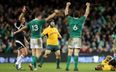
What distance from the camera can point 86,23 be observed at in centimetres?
3622

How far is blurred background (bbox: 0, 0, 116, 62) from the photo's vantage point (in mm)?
31812

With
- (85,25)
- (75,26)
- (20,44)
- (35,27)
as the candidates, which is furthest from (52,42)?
(85,25)

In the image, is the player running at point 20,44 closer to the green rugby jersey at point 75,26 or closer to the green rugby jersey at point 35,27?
the green rugby jersey at point 35,27

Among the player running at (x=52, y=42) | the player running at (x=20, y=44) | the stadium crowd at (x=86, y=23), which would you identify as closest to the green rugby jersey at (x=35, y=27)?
the player running at (x=20, y=44)

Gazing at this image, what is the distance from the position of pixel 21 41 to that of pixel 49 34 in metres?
1.33

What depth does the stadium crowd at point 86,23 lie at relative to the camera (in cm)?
3237

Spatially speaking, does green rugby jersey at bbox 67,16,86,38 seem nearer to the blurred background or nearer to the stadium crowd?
the blurred background

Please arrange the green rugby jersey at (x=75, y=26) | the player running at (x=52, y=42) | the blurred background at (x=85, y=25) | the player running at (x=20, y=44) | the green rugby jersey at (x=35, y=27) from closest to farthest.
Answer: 1. the green rugby jersey at (x=35, y=27)
2. the green rugby jersey at (x=75, y=26)
3. the player running at (x=20, y=44)
4. the player running at (x=52, y=42)
5. the blurred background at (x=85, y=25)

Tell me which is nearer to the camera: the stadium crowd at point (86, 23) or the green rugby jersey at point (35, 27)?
the green rugby jersey at point (35, 27)

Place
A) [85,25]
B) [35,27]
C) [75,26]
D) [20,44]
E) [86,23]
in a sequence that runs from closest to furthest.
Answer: [35,27]
[75,26]
[20,44]
[85,25]
[86,23]

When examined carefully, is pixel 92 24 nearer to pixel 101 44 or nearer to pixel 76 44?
pixel 101 44

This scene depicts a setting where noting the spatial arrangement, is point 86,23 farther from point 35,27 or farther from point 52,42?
point 35,27

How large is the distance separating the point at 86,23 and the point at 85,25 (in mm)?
300

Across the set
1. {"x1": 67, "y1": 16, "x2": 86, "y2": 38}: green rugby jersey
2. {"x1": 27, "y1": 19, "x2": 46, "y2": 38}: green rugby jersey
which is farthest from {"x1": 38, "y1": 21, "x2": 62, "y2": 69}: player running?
{"x1": 27, "y1": 19, "x2": 46, "y2": 38}: green rugby jersey
